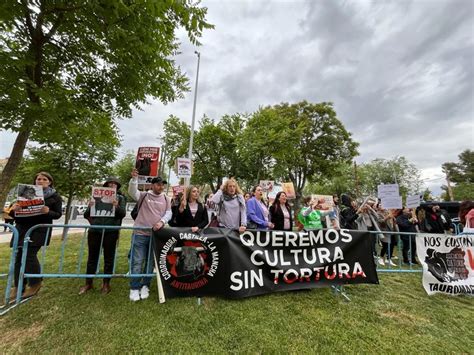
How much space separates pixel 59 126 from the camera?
3514mm

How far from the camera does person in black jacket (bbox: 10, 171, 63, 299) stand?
11.2 ft

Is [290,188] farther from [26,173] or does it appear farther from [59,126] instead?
[26,173]

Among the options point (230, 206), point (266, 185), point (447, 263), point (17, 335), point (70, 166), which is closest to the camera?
point (17, 335)

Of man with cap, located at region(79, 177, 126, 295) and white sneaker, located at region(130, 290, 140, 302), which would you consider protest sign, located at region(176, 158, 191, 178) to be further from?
white sneaker, located at region(130, 290, 140, 302)

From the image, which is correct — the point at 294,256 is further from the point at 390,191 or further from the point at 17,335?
the point at 390,191

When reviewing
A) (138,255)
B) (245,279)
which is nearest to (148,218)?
(138,255)

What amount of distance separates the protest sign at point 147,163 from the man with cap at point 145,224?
1.67 feet

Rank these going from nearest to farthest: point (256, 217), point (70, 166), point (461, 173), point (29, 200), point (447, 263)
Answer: point (29, 200) < point (447, 263) < point (256, 217) < point (70, 166) < point (461, 173)

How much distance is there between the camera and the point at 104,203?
12.6ft

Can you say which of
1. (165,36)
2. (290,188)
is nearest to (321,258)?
(165,36)

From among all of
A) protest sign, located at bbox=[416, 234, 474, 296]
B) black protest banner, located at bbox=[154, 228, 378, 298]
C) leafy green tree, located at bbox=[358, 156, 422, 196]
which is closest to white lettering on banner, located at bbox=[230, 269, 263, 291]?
black protest banner, located at bbox=[154, 228, 378, 298]

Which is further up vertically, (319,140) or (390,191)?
(319,140)

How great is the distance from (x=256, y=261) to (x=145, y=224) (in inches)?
76.9

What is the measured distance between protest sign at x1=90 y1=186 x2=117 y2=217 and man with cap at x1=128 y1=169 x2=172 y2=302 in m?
0.31
